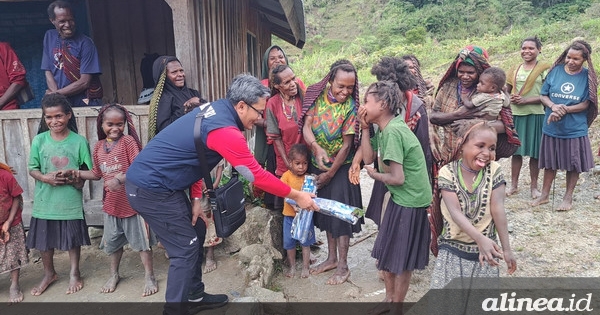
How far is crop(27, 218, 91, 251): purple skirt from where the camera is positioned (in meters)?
3.74

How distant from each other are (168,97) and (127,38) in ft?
11.3

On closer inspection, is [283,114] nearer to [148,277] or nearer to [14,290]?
[148,277]

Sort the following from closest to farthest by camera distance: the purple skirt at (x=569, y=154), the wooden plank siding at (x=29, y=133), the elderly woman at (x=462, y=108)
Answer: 1. the elderly woman at (x=462, y=108)
2. the wooden plank siding at (x=29, y=133)
3. the purple skirt at (x=569, y=154)

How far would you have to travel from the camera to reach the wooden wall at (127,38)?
651 cm

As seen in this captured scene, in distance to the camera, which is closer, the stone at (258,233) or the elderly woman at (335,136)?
the elderly woman at (335,136)

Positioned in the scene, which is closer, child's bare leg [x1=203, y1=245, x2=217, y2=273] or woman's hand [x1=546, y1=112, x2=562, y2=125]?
child's bare leg [x1=203, y1=245, x2=217, y2=273]

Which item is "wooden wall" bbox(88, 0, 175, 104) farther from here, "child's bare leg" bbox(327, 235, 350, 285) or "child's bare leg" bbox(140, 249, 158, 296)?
"child's bare leg" bbox(327, 235, 350, 285)

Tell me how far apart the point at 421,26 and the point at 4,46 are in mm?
21877

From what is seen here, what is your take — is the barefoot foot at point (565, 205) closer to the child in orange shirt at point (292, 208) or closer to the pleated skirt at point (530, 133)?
the pleated skirt at point (530, 133)

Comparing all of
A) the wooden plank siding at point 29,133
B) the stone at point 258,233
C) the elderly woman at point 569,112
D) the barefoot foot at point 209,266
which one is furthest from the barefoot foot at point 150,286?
the elderly woman at point 569,112

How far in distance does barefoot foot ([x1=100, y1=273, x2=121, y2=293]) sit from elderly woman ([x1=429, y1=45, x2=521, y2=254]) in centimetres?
293

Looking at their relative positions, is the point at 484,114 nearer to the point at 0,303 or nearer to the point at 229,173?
the point at 229,173

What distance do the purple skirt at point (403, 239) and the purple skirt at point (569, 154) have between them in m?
2.89

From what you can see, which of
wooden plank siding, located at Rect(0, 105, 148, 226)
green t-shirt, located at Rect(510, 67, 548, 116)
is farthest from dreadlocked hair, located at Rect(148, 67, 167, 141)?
green t-shirt, located at Rect(510, 67, 548, 116)
